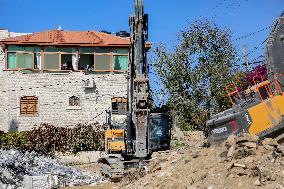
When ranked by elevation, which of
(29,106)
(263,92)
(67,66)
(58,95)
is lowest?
(263,92)

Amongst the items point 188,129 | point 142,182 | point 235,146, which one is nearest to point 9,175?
point 142,182

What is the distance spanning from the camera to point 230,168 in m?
12.9

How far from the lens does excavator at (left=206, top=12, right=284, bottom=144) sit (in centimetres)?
1473

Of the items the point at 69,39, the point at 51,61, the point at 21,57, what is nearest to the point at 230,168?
the point at 51,61

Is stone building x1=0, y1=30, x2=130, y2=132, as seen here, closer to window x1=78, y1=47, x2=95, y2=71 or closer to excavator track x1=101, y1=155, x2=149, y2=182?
window x1=78, y1=47, x2=95, y2=71

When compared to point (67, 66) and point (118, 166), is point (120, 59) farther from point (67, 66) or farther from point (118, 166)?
point (118, 166)

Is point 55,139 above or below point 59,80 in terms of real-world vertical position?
below

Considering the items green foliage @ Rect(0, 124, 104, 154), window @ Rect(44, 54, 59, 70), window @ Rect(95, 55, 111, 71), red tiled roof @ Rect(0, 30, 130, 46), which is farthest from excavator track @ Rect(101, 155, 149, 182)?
red tiled roof @ Rect(0, 30, 130, 46)

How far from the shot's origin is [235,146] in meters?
13.8

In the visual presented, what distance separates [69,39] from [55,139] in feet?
29.0

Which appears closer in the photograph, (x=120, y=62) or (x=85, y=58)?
(x=120, y=62)

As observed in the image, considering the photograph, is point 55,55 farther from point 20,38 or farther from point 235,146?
point 235,146

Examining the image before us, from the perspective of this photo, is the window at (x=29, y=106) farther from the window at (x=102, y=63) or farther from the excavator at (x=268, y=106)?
the excavator at (x=268, y=106)

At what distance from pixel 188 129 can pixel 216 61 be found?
5.24 metres
